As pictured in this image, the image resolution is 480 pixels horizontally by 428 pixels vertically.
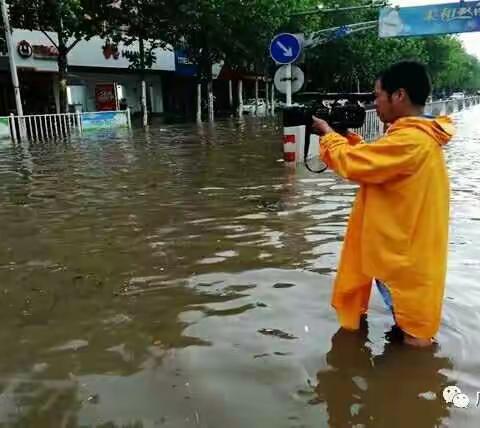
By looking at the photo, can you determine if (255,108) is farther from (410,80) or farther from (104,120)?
(410,80)

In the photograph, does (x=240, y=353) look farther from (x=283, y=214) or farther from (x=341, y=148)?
(x=283, y=214)

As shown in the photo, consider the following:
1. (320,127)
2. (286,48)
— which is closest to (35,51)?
(286,48)

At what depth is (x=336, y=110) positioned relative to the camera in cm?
333

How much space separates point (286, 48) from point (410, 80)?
26.8 feet

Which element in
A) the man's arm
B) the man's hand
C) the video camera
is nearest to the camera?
the man's arm

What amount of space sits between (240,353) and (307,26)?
31.7 meters

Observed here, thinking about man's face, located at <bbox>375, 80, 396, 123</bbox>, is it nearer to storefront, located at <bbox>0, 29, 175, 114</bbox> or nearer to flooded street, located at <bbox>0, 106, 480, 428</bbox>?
flooded street, located at <bbox>0, 106, 480, 428</bbox>

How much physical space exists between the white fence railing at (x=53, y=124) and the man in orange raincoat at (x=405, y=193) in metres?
16.9

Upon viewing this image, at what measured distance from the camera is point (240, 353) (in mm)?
3258

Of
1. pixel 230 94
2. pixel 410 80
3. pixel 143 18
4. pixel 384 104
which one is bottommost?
pixel 230 94

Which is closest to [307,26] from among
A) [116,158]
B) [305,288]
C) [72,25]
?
[72,25]

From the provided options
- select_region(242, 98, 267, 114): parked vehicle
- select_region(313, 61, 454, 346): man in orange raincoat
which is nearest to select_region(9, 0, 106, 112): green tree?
select_region(313, 61, 454, 346): man in orange raincoat

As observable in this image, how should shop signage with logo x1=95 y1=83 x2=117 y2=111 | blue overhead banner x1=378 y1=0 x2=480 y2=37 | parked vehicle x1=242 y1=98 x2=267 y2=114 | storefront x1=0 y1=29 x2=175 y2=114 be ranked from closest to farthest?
1. storefront x1=0 y1=29 x2=175 y2=114
2. blue overhead banner x1=378 y1=0 x2=480 y2=37
3. shop signage with logo x1=95 y1=83 x2=117 y2=111
4. parked vehicle x1=242 y1=98 x2=267 y2=114

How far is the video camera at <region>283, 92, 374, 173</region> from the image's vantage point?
332 cm
